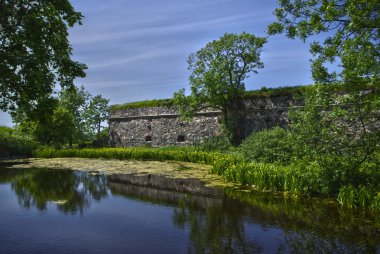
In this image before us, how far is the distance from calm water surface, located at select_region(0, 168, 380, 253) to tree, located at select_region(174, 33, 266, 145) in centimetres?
1028

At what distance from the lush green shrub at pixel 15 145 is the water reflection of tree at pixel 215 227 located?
70.4ft

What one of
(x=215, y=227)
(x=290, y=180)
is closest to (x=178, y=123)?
(x=290, y=180)

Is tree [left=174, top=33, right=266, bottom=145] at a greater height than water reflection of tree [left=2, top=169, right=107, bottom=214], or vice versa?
tree [left=174, top=33, right=266, bottom=145]

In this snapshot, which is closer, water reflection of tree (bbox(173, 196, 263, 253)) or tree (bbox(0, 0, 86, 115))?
water reflection of tree (bbox(173, 196, 263, 253))

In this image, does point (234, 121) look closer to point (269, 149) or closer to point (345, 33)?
point (269, 149)

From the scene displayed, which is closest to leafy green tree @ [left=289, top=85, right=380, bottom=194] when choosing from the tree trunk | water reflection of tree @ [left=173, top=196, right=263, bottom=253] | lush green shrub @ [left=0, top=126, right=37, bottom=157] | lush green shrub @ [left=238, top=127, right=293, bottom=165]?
water reflection of tree @ [left=173, top=196, right=263, bottom=253]

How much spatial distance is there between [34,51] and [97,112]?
1202 inches

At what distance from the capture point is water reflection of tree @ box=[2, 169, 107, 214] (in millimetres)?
10039

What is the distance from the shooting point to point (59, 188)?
12516 mm

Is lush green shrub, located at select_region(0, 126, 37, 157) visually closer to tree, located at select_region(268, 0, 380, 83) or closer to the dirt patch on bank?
the dirt patch on bank

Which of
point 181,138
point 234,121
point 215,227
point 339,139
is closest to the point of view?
point 215,227

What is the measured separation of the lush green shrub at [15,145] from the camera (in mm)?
26297

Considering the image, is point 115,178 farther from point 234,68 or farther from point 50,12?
point 234,68

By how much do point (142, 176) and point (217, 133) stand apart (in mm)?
9248
